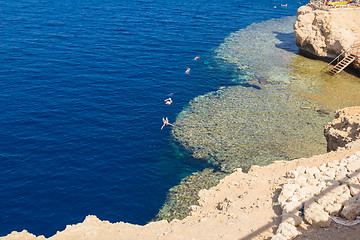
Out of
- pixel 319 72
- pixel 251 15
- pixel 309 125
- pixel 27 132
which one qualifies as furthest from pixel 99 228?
pixel 251 15

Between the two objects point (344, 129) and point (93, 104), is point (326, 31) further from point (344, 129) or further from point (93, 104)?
point (93, 104)

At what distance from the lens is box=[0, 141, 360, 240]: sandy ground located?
15.1 metres

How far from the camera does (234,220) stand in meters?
16.3

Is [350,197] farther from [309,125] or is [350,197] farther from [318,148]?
[309,125]

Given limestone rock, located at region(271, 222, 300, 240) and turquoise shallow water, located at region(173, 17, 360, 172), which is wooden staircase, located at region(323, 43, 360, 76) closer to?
turquoise shallow water, located at region(173, 17, 360, 172)

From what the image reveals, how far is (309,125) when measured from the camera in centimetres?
3309

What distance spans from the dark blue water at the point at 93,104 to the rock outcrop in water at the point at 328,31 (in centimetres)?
1359

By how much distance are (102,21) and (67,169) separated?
44858 mm

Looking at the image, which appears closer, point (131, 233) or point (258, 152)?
point (131, 233)

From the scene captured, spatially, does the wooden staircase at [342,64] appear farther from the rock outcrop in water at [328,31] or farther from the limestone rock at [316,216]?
the limestone rock at [316,216]

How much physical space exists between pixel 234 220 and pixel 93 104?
25.4 metres

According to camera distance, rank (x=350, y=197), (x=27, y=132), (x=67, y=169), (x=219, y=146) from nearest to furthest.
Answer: (x=350, y=197) < (x=67, y=169) < (x=219, y=146) < (x=27, y=132)

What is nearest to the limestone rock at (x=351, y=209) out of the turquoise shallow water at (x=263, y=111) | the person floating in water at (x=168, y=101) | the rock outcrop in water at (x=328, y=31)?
the turquoise shallow water at (x=263, y=111)

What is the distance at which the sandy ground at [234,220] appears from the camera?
1509cm
